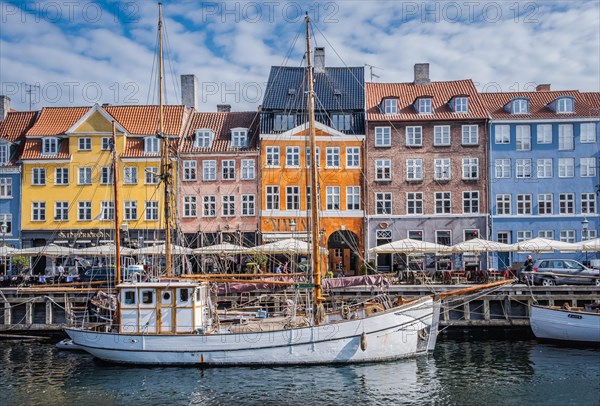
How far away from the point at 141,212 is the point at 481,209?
2391 centimetres

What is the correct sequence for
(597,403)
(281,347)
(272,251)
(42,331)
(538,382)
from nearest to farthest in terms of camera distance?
(597,403), (538,382), (281,347), (42,331), (272,251)

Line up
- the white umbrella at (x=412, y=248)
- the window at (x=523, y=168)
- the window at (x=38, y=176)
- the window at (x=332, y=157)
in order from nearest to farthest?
the white umbrella at (x=412, y=248)
the window at (x=332, y=157)
the window at (x=523, y=168)
the window at (x=38, y=176)

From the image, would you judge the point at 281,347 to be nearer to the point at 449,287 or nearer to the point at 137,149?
the point at 449,287

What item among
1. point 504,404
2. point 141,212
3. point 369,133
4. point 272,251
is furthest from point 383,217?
point 504,404

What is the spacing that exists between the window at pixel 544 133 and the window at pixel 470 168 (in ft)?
15.8

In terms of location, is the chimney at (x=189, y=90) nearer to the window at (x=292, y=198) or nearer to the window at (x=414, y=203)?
the window at (x=292, y=198)

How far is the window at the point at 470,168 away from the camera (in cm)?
4569

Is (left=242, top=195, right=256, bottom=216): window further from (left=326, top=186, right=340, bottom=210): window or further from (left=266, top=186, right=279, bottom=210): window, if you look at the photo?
(left=326, top=186, right=340, bottom=210): window

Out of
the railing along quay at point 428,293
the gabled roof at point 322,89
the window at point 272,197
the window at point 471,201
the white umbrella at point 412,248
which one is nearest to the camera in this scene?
the railing along quay at point 428,293

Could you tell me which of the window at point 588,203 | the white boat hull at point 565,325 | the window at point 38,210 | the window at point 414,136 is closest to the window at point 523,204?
the window at point 588,203

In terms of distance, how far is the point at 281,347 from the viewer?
24688 millimetres

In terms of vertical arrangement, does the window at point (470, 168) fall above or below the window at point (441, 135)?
below

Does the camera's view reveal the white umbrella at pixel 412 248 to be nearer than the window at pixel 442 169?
Yes

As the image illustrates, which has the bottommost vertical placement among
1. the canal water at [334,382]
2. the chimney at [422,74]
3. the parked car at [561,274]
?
the canal water at [334,382]
